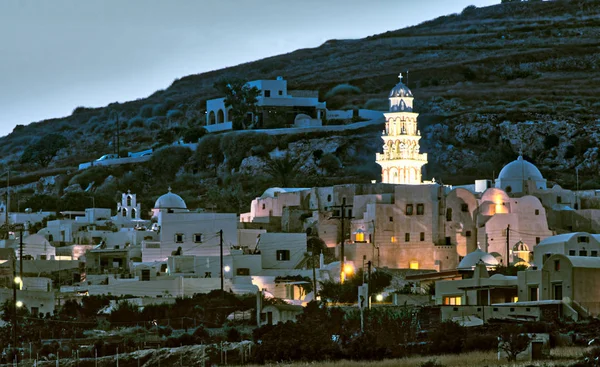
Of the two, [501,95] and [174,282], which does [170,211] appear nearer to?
[174,282]

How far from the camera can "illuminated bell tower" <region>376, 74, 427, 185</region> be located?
82438 millimetres

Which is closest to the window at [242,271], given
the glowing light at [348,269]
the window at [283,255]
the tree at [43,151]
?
the window at [283,255]

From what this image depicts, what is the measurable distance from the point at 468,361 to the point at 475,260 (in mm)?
21330

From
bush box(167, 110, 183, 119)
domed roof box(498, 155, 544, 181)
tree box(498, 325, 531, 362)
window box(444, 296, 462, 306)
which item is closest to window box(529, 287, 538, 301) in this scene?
window box(444, 296, 462, 306)

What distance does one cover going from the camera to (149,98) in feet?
550

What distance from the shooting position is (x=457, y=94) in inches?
5030

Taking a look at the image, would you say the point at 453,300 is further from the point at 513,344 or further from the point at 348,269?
the point at 513,344

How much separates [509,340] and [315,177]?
54279 mm

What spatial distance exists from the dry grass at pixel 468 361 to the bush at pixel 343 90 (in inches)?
3494

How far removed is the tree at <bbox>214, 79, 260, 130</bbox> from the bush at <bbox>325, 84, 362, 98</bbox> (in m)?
17.5

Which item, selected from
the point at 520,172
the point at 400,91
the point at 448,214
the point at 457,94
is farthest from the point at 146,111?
the point at 448,214

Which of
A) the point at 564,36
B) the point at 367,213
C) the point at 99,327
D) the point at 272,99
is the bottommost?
the point at 99,327

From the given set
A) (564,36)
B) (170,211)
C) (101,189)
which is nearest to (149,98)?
(564,36)

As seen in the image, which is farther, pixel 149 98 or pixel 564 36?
pixel 149 98
